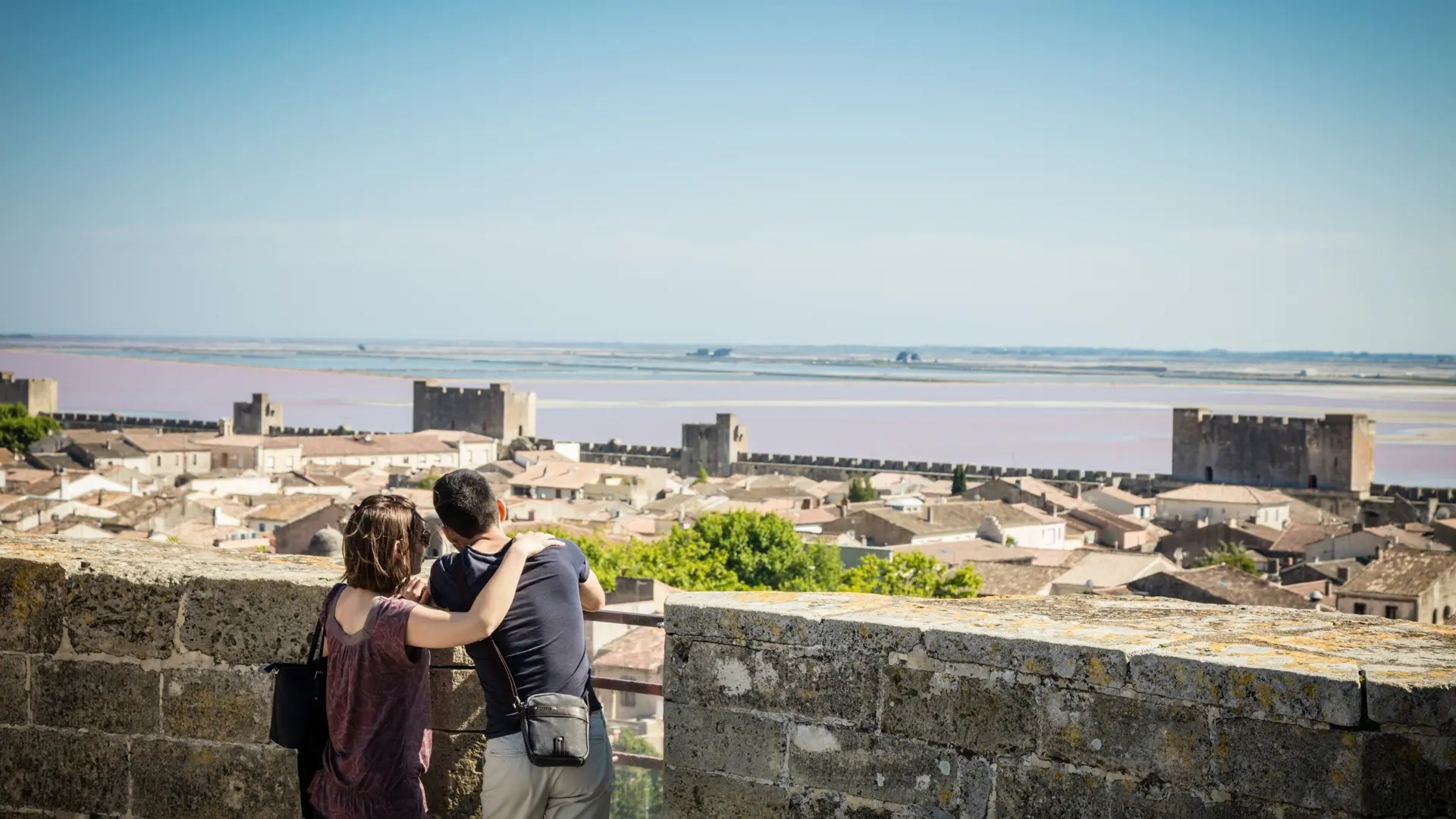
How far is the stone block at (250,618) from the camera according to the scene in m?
3.69

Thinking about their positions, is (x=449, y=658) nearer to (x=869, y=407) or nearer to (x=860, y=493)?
(x=860, y=493)

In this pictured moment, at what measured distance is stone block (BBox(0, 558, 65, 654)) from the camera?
3.99 meters

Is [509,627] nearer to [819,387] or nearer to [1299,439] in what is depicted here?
[1299,439]

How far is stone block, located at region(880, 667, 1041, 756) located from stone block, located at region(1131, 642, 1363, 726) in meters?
0.25

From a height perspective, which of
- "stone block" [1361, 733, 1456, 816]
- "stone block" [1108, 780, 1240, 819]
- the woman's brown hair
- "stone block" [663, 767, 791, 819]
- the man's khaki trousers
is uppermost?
the woman's brown hair

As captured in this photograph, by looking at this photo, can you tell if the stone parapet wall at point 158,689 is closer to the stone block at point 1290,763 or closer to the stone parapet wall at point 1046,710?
the stone parapet wall at point 1046,710

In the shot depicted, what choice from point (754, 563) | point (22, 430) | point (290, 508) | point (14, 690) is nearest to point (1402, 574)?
point (754, 563)

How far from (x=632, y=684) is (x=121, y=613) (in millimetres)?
1315

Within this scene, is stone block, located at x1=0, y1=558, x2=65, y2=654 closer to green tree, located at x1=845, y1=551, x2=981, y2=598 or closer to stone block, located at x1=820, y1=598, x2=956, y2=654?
stone block, located at x1=820, y1=598, x2=956, y2=654

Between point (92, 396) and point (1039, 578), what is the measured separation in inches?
4217

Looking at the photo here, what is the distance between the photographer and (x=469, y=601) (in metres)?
3.14

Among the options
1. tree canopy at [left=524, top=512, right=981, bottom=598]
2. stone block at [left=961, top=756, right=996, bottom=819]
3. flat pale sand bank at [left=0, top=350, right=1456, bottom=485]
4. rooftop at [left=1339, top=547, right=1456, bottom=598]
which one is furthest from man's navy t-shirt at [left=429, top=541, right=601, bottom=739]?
flat pale sand bank at [left=0, top=350, right=1456, bottom=485]

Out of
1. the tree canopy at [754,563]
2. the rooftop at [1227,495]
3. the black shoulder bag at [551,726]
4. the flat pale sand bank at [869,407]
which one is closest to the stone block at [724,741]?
the black shoulder bag at [551,726]

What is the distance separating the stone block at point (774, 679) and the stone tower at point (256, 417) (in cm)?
8699
